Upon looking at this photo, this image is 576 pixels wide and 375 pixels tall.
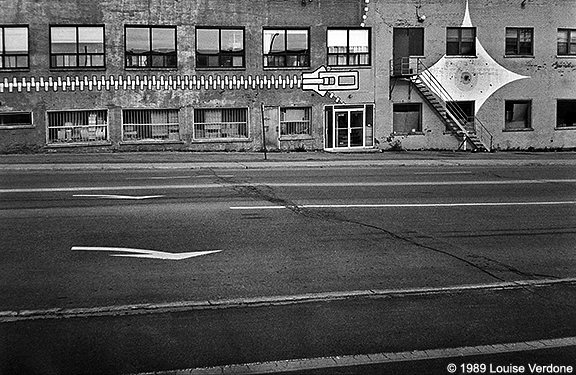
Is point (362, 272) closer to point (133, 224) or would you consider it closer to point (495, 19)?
point (133, 224)

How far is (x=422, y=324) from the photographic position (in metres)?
6.86

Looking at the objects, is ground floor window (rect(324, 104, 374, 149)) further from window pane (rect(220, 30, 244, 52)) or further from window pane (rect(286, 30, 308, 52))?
window pane (rect(220, 30, 244, 52))

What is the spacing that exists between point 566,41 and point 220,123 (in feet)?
63.6

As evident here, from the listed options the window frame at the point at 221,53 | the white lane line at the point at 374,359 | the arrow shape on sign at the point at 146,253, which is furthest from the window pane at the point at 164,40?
the white lane line at the point at 374,359

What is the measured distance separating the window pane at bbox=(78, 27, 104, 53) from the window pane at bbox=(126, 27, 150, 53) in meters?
1.20

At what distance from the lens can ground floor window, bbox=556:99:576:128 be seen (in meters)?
39.7

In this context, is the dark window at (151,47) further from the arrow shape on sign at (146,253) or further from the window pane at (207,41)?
the arrow shape on sign at (146,253)

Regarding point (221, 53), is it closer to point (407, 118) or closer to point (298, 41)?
point (298, 41)

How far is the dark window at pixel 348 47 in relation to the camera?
118 ft

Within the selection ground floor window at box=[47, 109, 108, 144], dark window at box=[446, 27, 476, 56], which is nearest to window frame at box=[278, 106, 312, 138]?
dark window at box=[446, 27, 476, 56]

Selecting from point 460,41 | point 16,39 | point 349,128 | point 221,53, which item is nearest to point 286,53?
point 221,53

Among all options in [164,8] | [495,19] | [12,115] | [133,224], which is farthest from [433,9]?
[133,224]

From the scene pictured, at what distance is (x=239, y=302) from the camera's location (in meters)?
7.52

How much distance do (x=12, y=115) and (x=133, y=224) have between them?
906 inches
